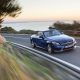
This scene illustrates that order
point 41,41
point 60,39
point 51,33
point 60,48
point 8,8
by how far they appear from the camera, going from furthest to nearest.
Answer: point 8,8
point 41,41
point 51,33
point 60,39
point 60,48

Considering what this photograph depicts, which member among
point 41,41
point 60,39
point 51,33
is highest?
point 51,33

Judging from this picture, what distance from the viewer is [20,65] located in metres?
2.17

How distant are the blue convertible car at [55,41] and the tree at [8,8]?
10.6m

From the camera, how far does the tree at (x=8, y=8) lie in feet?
107

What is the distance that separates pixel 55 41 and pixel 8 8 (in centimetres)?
1818

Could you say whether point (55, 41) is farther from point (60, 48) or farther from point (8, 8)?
point (8, 8)

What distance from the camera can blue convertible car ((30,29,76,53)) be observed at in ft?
65.4

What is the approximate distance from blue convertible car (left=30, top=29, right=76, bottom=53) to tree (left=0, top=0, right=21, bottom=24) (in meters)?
10.6

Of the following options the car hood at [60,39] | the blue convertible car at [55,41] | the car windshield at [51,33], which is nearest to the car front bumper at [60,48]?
the blue convertible car at [55,41]

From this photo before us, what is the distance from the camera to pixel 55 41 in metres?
20.3

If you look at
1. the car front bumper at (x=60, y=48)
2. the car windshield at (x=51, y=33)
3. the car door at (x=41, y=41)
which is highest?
the car windshield at (x=51, y=33)

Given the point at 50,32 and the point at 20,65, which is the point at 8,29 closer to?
the point at 50,32

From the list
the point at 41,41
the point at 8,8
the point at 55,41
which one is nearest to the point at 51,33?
the point at 41,41

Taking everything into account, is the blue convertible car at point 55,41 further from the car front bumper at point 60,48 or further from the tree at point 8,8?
the tree at point 8,8
